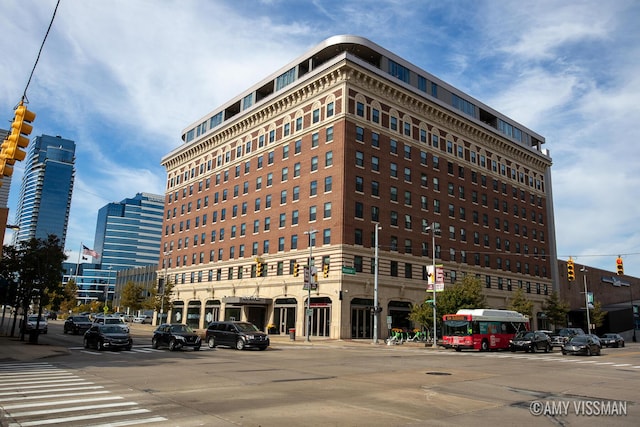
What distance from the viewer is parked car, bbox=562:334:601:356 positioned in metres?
33.4

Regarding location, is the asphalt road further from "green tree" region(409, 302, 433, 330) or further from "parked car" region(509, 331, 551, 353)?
"green tree" region(409, 302, 433, 330)

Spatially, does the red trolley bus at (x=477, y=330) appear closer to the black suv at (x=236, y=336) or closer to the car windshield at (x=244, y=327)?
the black suv at (x=236, y=336)

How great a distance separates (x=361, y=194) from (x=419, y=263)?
38.1 ft

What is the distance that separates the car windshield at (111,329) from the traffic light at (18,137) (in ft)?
63.3

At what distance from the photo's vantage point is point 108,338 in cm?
2797

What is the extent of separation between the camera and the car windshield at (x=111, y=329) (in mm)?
28703

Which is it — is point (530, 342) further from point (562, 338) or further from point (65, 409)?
point (65, 409)

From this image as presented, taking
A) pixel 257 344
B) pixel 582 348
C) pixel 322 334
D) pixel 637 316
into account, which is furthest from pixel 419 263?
pixel 637 316

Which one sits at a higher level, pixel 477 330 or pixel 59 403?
pixel 477 330

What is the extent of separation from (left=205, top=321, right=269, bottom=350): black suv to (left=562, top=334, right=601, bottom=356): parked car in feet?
69.1

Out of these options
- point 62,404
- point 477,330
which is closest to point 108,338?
point 62,404

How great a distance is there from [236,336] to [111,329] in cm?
764

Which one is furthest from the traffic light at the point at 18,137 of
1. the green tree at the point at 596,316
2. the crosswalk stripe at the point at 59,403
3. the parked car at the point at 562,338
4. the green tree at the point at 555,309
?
the green tree at the point at 596,316

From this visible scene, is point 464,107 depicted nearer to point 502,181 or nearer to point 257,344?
point 502,181
